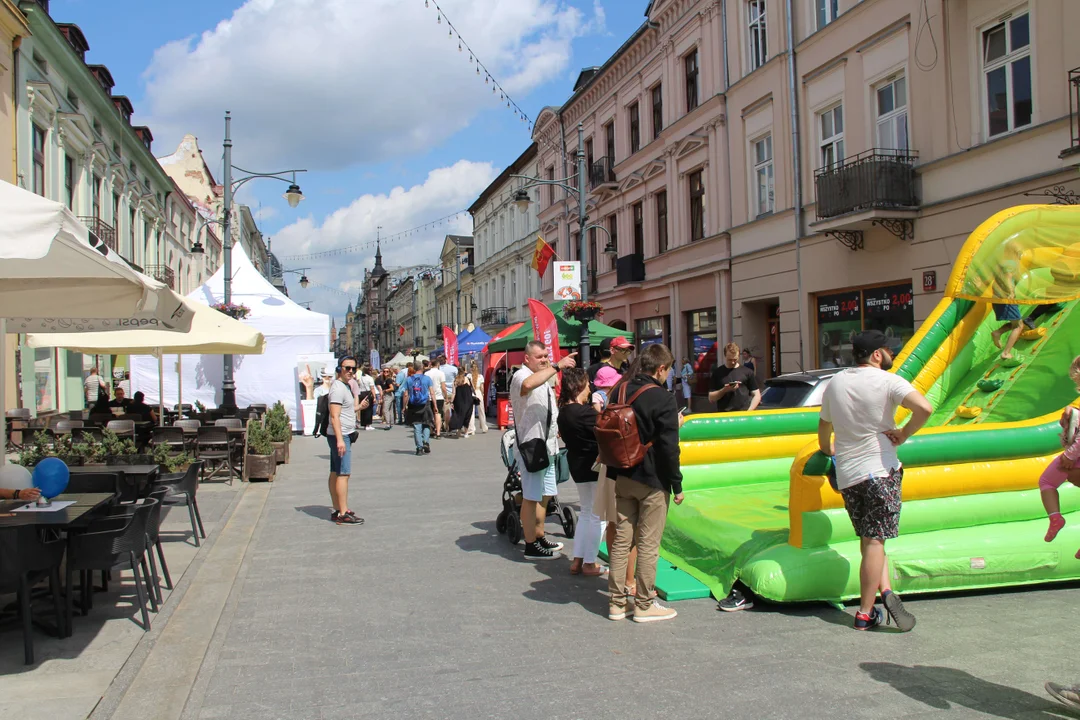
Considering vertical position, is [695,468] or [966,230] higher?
[966,230]

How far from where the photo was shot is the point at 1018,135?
12289mm

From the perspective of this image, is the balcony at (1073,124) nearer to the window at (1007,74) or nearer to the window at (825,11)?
the window at (1007,74)

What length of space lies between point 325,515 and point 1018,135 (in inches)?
438

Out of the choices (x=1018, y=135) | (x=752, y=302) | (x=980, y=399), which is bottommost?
(x=980, y=399)

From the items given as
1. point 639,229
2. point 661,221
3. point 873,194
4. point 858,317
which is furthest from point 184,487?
point 639,229

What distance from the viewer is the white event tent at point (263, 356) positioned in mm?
20703

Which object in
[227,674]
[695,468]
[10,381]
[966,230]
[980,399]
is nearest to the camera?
[227,674]

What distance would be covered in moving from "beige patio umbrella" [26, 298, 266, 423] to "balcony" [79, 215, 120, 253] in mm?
9178

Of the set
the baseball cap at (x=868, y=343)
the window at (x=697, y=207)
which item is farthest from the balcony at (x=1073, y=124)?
the window at (x=697, y=207)

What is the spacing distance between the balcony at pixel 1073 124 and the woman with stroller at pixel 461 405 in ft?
39.3

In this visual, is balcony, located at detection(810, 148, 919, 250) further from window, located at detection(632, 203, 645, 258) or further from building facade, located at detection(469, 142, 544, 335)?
building facade, located at detection(469, 142, 544, 335)

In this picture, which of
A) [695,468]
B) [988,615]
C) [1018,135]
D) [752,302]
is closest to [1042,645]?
[988,615]

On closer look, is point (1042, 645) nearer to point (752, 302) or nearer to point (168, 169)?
point (752, 302)

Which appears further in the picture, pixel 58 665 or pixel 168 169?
pixel 168 169
